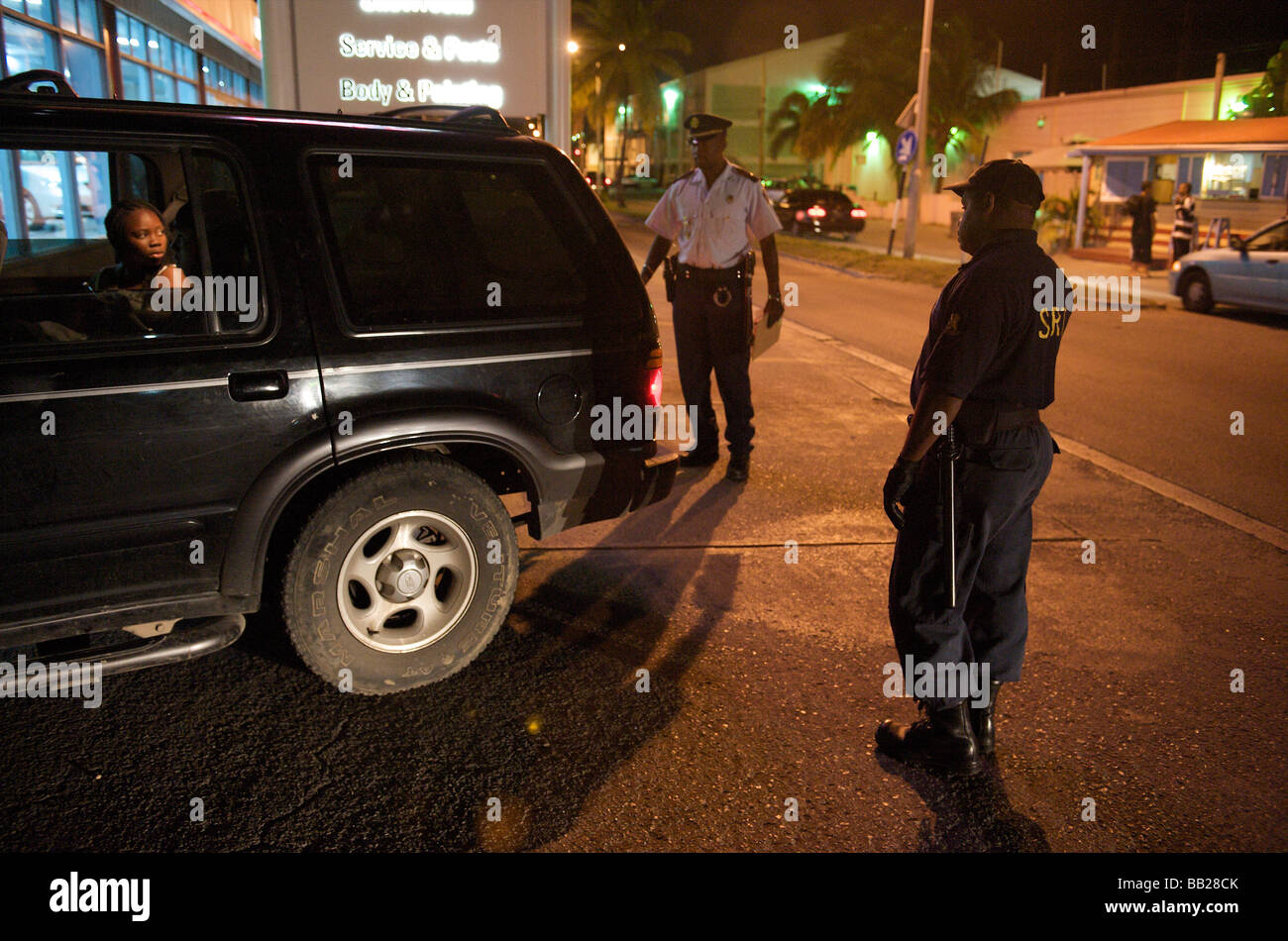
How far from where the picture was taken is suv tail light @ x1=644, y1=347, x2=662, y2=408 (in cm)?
397

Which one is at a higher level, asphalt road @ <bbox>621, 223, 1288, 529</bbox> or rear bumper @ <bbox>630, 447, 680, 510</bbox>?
rear bumper @ <bbox>630, 447, 680, 510</bbox>

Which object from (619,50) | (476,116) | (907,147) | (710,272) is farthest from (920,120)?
(619,50)

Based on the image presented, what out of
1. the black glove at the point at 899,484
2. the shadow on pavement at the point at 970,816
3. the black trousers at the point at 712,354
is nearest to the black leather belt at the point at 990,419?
the black glove at the point at 899,484

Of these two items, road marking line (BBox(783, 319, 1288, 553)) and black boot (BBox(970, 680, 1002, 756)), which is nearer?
black boot (BBox(970, 680, 1002, 756))

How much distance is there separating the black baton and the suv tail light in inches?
51.4

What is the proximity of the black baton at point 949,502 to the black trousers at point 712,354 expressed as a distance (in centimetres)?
325

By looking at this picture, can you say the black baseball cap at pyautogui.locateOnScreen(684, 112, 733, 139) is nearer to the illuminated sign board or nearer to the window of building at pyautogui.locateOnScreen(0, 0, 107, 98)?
the illuminated sign board

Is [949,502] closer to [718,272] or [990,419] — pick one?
[990,419]

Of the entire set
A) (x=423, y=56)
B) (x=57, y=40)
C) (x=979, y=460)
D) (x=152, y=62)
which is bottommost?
(x=979, y=460)

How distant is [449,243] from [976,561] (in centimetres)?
210

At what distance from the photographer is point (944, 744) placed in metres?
3.14

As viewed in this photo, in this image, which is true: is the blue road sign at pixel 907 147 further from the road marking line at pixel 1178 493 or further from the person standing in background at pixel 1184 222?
the road marking line at pixel 1178 493

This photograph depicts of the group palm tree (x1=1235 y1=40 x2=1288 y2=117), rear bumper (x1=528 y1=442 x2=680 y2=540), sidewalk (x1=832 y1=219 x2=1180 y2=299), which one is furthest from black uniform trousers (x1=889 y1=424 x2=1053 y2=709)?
palm tree (x1=1235 y1=40 x2=1288 y2=117)

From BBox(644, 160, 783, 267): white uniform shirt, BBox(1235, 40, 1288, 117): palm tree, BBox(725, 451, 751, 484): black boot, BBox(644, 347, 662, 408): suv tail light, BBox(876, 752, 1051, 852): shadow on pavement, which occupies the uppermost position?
BBox(1235, 40, 1288, 117): palm tree
